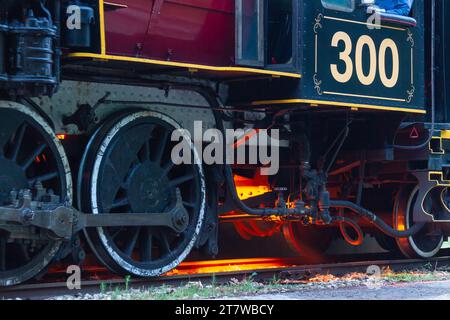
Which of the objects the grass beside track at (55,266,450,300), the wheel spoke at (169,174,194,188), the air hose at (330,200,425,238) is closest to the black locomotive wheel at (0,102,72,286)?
the grass beside track at (55,266,450,300)

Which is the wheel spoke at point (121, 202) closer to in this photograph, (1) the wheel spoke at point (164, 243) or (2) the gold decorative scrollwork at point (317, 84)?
(1) the wheel spoke at point (164, 243)

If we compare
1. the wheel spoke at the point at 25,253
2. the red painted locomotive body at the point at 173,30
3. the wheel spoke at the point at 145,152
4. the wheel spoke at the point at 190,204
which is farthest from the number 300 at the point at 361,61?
the wheel spoke at the point at 25,253

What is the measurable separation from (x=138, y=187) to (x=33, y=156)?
1140 mm

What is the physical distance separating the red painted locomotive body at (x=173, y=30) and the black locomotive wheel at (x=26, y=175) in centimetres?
94

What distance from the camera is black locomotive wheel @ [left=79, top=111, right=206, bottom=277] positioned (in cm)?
838

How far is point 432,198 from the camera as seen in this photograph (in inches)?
440

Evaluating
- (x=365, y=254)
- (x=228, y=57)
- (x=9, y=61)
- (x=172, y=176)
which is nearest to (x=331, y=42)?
(x=228, y=57)

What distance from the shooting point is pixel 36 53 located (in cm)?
729

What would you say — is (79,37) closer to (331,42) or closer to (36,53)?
(36,53)

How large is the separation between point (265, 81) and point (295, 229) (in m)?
3.14

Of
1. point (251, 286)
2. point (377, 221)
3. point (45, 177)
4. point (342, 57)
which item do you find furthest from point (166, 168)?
point (377, 221)

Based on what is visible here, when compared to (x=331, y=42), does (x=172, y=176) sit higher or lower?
lower

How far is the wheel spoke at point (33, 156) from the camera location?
7.89 m

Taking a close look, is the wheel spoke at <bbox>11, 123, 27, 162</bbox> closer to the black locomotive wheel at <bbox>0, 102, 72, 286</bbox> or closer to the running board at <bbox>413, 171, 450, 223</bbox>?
the black locomotive wheel at <bbox>0, 102, 72, 286</bbox>
